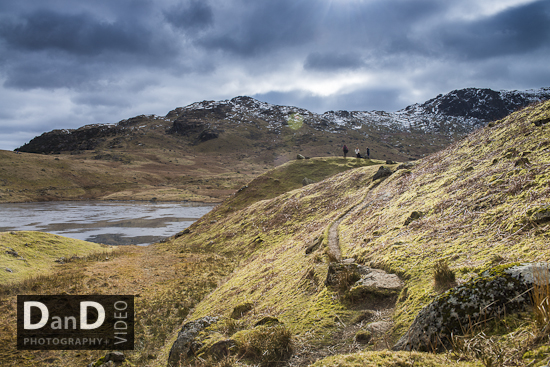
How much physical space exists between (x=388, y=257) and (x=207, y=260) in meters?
20.7

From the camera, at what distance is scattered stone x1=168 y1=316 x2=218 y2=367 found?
8.08m

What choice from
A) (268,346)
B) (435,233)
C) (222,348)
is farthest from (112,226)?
(435,233)

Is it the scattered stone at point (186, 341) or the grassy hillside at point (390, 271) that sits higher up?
the grassy hillside at point (390, 271)

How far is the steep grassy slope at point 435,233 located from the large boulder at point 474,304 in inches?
30.0

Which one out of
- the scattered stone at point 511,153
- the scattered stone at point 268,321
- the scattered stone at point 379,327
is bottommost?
the scattered stone at point 268,321

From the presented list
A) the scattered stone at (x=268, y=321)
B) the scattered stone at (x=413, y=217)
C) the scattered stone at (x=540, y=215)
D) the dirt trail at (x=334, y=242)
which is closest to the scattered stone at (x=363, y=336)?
the scattered stone at (x=268, y=321)

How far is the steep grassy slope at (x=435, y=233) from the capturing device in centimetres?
587

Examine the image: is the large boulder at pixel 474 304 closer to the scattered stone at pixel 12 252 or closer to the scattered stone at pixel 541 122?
the scattered stone at pixel 541 122

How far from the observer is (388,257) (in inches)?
325

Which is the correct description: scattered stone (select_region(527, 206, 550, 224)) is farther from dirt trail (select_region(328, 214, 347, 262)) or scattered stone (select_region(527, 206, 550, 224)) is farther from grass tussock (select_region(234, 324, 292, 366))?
grass tussock (select_region(234, 324, 292, 366))

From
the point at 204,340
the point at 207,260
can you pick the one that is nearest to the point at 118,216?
the point at 207,260

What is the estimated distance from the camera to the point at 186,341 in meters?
8.31

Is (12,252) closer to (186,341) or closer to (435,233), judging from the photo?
(186,341)

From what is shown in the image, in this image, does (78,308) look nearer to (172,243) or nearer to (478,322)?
(478,322)
